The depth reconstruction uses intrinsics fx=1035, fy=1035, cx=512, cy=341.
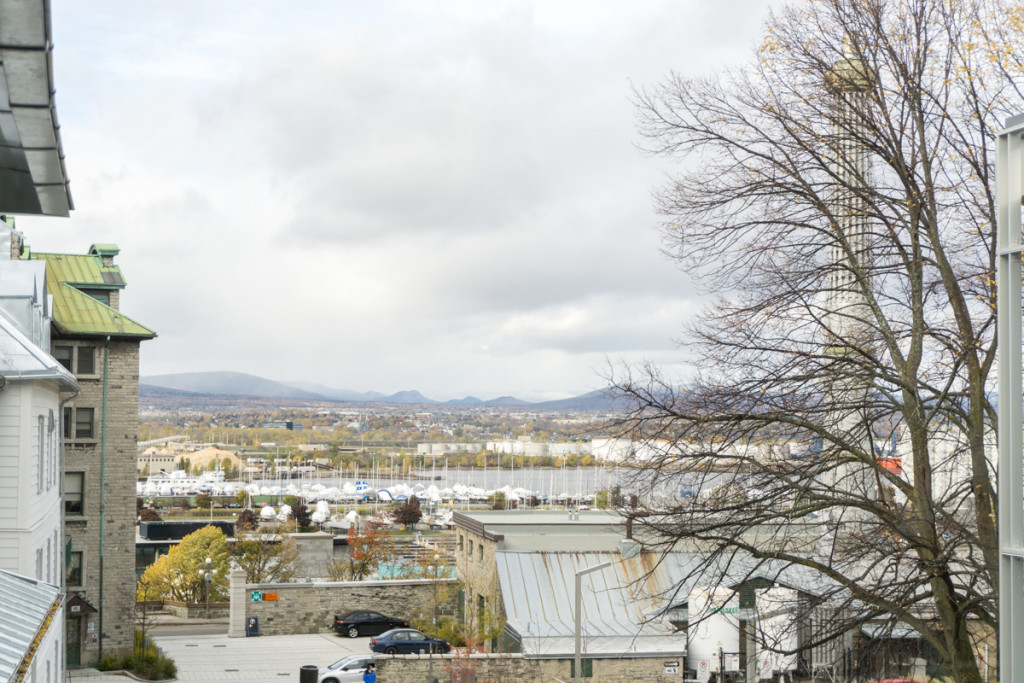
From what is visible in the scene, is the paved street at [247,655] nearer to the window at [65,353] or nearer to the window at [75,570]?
the window at [75,570]

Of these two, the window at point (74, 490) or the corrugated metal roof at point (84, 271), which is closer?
the window at point (74, 490)

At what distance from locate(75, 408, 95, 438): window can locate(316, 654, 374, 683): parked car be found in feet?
39.6

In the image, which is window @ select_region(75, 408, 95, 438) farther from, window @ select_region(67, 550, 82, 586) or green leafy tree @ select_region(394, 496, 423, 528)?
green leafy tree @ select_region(394, 496, 423, 528)

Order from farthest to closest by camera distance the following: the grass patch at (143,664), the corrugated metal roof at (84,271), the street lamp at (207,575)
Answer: the street lamp at (207,575) → the corrugated metal roof at (84,271) → the grass patch at (143,664)

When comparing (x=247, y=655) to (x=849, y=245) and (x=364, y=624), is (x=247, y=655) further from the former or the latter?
(x=849, y=245)

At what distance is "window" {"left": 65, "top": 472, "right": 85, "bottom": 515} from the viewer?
35.2m

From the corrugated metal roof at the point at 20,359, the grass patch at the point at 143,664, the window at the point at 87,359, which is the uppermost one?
the window at the point at 87,359

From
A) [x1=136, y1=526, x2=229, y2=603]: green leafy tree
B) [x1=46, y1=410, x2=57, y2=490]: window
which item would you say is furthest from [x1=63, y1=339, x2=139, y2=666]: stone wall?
[x1=136, y1=526, x2=229, y2=603]: green leafy tree

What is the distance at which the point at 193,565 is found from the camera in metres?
53.2

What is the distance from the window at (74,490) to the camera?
35.2 m

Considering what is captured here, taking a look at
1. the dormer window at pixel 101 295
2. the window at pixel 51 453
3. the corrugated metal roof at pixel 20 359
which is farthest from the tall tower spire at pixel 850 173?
the dormer window at pixel 101 295

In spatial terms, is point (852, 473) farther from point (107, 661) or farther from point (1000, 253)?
point (107, 661)

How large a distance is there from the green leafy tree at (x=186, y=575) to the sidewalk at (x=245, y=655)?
10.6 metres

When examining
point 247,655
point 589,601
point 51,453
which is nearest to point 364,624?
point 247,655
